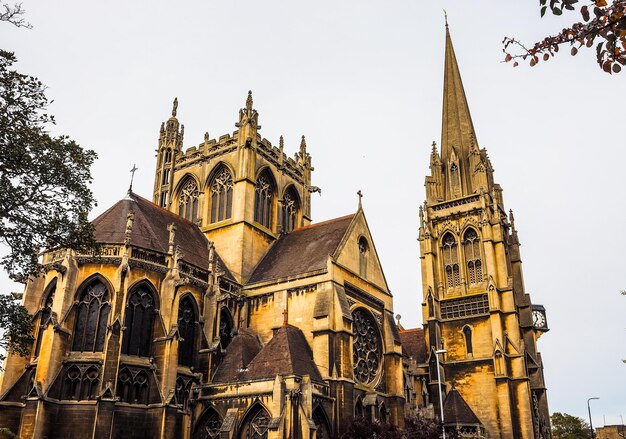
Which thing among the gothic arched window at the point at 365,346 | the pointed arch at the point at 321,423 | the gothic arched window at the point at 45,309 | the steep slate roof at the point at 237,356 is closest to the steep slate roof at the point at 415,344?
the gothic arched window at the point at 365,346

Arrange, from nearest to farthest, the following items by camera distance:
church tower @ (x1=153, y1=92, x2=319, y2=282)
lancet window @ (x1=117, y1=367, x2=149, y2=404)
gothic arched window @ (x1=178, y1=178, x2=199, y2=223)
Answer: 1. lancet window @ (x1=117, y1=367, x2=149, y2=404)
2. church tower @ (x1=153, y1=92, x2=319, y2=282)
3. gothic arched window @ (x1=178, y1=178, x2=199, y2=223)

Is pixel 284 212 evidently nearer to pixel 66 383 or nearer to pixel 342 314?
pixel 342 314

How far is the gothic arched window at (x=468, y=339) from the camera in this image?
145 ft

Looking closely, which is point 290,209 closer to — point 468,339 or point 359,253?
point 359,253

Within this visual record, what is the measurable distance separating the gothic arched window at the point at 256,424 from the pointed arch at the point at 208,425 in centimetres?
166

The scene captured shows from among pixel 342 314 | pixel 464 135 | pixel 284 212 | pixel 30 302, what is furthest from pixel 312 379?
pixel 464 135

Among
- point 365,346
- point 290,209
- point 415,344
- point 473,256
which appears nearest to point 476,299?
point 473,256

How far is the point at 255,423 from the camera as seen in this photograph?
922 inches

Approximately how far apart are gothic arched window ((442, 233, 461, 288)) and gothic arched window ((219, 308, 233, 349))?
77.9 feet

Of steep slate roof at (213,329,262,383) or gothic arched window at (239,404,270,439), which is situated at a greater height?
steep slate roof at (213,329,262,383)

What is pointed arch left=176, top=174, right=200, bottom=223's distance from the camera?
37.8 meters

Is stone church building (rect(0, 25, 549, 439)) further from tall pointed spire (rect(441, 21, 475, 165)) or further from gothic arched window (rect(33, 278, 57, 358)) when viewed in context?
tall pointed spire (rect(441, 21, 475, 165))

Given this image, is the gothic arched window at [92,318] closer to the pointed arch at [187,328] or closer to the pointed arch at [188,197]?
the pointed arch at [187,328]

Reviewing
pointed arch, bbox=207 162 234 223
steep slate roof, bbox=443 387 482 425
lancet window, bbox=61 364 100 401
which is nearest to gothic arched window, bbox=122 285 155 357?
lancet window, bbox=61 364 100 401
